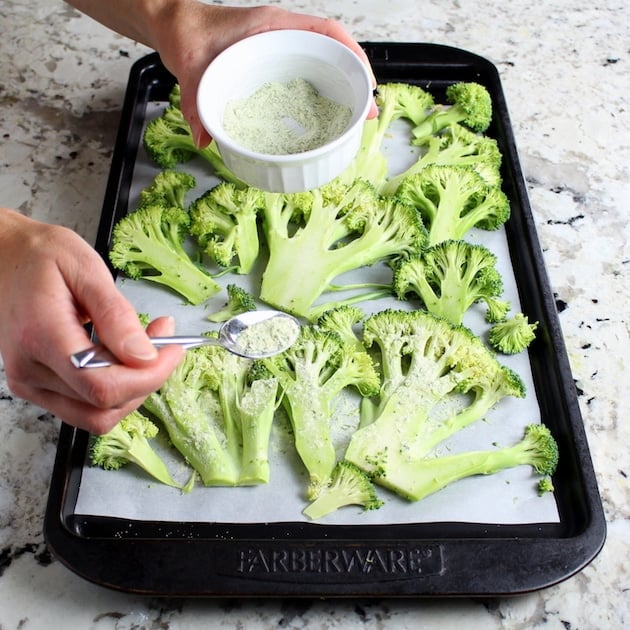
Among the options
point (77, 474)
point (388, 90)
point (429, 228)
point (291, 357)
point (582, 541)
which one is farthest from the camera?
point (388, 90)

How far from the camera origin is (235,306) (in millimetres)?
1915

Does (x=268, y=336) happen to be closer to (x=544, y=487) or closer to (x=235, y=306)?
(x=235, y=306)

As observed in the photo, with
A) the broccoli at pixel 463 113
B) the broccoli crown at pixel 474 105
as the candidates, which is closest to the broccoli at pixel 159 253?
the broccoli at pixel 463 113

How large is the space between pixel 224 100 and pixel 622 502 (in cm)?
128

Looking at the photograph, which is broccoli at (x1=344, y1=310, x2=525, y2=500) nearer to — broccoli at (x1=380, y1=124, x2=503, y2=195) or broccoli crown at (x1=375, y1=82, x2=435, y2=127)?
broccoli at (x1=380, y1=124, x2=503, y2=195)

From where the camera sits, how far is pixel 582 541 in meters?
1.54

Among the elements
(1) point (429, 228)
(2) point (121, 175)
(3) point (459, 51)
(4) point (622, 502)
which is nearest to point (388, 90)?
(3) point (459, 51)

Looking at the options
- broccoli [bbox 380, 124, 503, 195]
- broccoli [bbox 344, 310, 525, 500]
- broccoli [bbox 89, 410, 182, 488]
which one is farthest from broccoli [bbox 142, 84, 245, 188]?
broccoli [bbox 89, 410, 182, 488]

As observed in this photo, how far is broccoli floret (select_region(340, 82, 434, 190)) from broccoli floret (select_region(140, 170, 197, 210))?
44 cm

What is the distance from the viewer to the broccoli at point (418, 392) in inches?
65.1

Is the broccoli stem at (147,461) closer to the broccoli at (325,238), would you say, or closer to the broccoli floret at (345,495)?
the broccoli floret at (345,495)

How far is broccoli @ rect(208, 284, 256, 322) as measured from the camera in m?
1.90

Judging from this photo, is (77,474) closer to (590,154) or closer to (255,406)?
(255,406)

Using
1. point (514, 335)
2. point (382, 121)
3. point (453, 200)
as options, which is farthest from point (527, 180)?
point (514, 335)
